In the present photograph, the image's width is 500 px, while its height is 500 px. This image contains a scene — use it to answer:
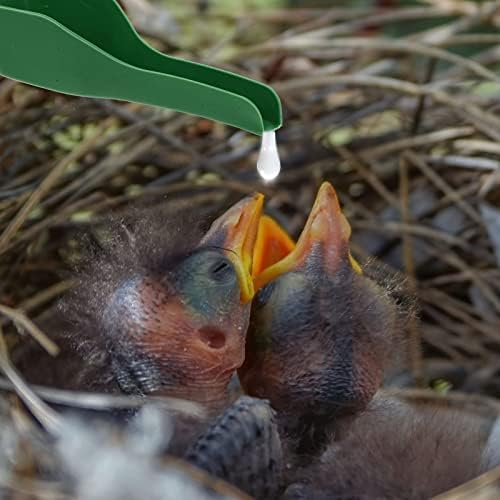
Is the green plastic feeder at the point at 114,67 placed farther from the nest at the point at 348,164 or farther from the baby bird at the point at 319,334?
the nest at the point at 348,164

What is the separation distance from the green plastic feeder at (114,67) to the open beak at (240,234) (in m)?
0.27

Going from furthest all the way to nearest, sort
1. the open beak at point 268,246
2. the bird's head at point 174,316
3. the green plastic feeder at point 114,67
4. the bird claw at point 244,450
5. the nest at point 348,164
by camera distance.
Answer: the nest at point 348,164, the open beak at point 268,246, the bird's head at point 174,316, the bird claw at point 244,450, the green plastic feeder at point 114,67

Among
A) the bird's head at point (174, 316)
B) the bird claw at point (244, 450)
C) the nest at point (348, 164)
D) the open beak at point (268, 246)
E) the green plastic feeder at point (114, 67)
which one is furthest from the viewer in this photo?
the nest at point (348, 164)

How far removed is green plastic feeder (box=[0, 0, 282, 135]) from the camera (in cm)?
55

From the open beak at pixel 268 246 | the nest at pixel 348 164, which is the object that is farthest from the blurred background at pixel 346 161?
the open beak at pixel 268 246

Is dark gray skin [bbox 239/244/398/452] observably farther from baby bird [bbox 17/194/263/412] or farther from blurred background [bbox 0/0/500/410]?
blurred background [bbox 0/0/500/410]

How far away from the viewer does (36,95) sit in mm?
1146

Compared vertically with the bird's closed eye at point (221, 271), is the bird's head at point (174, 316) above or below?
below

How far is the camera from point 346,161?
1.26 metres

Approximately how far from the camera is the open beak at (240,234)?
82 centimetres

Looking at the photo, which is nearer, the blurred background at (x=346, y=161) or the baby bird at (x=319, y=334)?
the baby bird at (x=319, y=334)

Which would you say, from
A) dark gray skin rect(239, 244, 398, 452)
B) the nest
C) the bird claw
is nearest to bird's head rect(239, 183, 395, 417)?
dark gray skin rect(239, 244, 398, 452)

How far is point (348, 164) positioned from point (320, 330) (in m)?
0.49

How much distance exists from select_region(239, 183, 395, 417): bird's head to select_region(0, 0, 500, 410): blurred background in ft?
0.77
